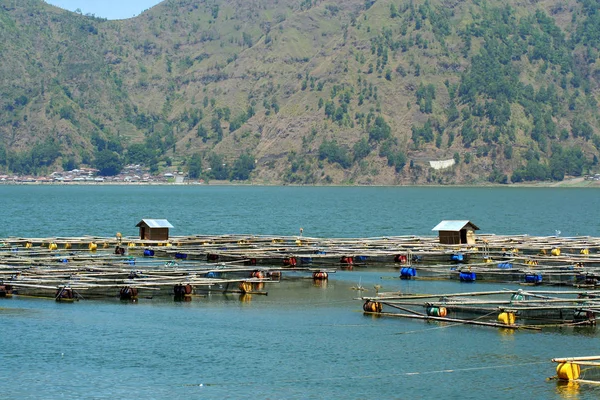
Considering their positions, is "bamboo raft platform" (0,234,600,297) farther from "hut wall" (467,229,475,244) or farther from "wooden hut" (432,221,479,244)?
"hut wall" (467,229,475,244)

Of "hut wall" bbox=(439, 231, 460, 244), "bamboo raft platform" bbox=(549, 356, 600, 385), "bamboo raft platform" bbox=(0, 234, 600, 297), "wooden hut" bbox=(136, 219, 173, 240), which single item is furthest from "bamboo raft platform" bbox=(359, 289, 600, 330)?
"wooden hut" bbox=(136, 219, 173, 240)

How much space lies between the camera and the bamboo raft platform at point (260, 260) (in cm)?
6769

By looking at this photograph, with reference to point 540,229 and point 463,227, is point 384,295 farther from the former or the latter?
point 540,229

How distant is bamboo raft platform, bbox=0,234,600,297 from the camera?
222ft

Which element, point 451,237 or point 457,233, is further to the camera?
point 451,237

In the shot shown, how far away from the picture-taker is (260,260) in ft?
283

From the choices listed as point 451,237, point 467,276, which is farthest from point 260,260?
point 451,237

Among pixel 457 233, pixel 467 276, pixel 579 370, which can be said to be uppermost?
pixel 457 233

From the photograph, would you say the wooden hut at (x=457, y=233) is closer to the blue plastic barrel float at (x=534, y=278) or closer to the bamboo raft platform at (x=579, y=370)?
the blue plastic barrel float at (x=534, y=278)

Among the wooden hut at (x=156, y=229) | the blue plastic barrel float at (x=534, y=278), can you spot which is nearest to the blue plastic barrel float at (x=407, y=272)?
the blue plastic barrel float at (x=534, y=278)

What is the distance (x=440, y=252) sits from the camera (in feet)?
287

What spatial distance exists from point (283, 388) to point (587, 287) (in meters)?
34.6

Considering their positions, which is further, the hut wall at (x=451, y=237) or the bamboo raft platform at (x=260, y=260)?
the hut wall at (x=451, y=237)

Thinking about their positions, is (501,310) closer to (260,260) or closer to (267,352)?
(267,352)
